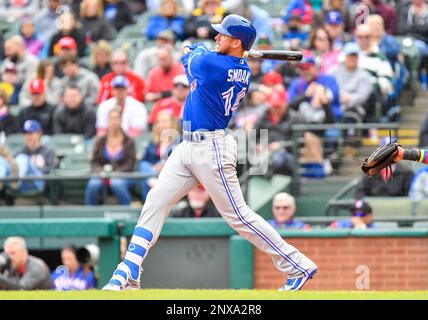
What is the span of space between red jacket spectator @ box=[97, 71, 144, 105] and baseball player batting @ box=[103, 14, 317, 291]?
600cm

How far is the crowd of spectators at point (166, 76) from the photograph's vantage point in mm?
12516

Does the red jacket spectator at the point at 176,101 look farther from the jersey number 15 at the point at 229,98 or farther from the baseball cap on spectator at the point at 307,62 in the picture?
the jersey number 15 at the point at 229,98

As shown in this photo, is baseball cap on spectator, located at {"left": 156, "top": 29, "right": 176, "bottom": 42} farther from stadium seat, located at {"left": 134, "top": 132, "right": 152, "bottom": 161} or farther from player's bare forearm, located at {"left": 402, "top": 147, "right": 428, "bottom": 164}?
player's bare forearm, located at {"left": 402, "top": 147, "right": 428, "bottom": 164}

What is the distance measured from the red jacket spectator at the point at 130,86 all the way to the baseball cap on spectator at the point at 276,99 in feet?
6.50

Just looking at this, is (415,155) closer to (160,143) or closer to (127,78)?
(160,143)

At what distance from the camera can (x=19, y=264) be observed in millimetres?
11000

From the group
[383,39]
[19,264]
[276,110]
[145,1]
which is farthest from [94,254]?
[145,1]

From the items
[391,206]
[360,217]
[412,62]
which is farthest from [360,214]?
[412,62]

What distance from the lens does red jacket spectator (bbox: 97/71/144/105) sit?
13.9 metres

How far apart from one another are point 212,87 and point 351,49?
5.51 metres

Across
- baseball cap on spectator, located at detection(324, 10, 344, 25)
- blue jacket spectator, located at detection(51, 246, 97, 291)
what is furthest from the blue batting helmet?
baseball cap on spectator, located at detection(324, 10, 344, 25)

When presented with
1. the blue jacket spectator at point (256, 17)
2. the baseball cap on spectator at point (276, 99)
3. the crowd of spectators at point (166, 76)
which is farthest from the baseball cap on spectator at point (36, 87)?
the baseball cap on spectator at point (276, 99)

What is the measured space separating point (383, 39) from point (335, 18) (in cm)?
100

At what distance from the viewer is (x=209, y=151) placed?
26.0 feet
